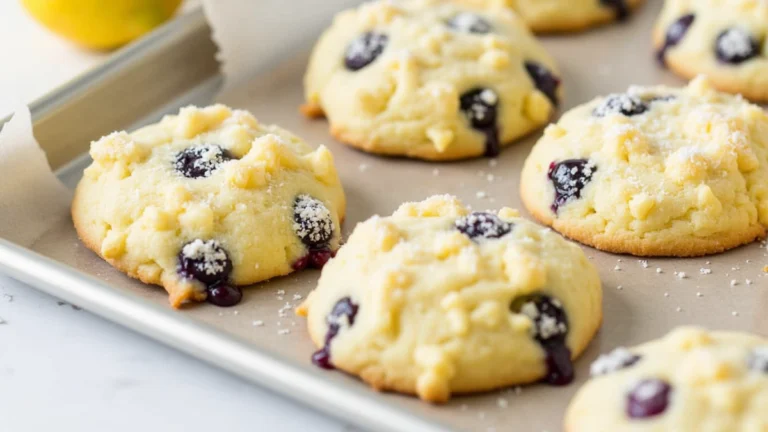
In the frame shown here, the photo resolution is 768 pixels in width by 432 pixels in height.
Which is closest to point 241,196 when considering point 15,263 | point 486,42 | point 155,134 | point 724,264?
point 155,134

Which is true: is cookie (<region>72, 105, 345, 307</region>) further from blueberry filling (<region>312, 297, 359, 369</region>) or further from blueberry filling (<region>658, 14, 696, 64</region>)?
blueberry filling (<region>658, 14, 696, 64</region>)

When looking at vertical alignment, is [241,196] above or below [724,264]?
above

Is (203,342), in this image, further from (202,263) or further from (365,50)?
(365,50)

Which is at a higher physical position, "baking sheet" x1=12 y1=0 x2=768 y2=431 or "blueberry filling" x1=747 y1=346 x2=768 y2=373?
→ "blueberry filling" x1=747 y1=346 x2=768 y2=373

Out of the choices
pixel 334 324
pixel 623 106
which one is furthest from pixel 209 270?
pixel 623 106

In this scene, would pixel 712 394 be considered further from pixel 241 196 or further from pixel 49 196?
pixel 49 196

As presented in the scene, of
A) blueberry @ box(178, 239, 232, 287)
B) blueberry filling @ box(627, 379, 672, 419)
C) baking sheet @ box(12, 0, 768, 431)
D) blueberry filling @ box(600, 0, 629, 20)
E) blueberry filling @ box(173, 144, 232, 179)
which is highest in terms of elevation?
blueberry filling @ box(173, 144, 232, 179)

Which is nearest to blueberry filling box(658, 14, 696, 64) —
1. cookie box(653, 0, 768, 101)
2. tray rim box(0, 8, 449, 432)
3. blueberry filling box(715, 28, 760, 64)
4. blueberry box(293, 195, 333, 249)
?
cookie box(653, 0, 768, 101)

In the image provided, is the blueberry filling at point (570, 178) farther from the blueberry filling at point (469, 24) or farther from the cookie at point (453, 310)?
the blueberry filling at point (469, 24)
